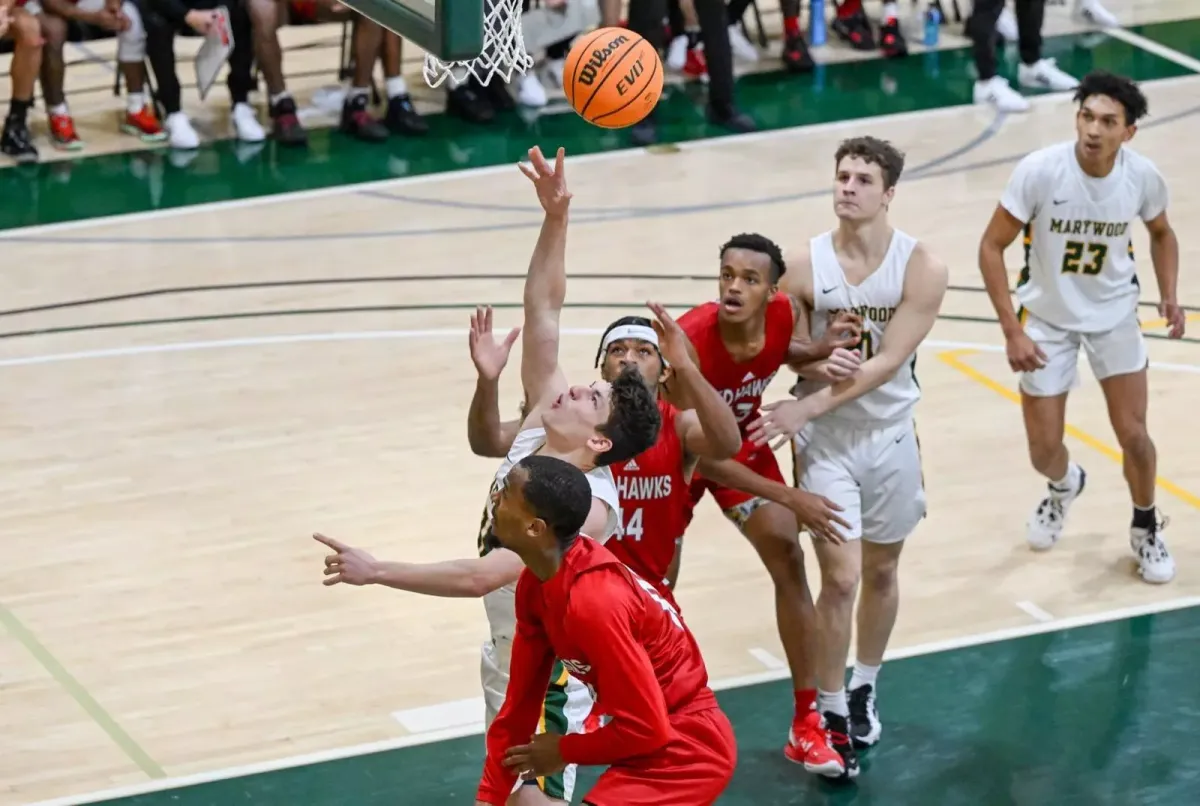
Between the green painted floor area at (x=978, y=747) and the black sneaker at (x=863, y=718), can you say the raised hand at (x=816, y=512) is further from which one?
the green painted floor area at (x=978, y=747)

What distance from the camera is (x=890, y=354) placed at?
6398 millimetres

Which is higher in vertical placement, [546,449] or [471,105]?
[546,449]

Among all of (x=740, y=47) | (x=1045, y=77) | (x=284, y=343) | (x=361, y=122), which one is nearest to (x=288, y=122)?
(x=361, y=122)

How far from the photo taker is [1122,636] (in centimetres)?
731

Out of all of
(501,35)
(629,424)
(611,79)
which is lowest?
(629,424)

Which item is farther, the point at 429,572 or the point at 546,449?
the point at 546,449

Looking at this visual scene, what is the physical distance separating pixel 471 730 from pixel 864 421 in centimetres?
177

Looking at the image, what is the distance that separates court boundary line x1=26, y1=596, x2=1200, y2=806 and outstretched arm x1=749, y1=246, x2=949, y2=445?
4.12ft

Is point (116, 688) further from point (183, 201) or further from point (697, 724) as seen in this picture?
point (183, 201)

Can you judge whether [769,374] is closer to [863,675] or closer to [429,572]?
[863,675]

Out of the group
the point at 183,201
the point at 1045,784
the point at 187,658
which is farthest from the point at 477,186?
the point at 1045,784

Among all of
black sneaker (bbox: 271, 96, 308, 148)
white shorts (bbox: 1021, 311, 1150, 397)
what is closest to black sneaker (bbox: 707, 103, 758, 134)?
black sneaker (bbox: 271, 96, 308, 148)

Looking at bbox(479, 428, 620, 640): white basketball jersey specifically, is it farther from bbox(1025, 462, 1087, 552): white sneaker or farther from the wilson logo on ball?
bbox(1025, 462, 1087, 552): white sneaker

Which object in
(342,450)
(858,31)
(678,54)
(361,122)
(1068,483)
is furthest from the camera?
(858,31)
